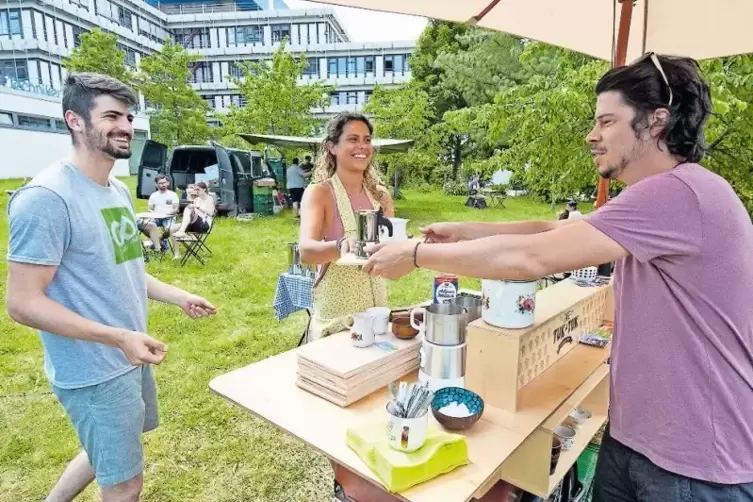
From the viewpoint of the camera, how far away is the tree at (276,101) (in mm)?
20547

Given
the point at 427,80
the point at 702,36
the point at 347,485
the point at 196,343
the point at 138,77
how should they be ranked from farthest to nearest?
the point at 138,77 → the point at 427,80 → the point at 196,343 → the point at 702,36 → the point at 347,485

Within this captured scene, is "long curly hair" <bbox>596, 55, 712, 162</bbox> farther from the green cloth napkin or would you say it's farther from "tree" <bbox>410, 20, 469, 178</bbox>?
"tree" <bbox>410, 20, 469, 178</bbox>

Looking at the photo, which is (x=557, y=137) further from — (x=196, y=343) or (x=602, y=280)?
(x=196, y=343)

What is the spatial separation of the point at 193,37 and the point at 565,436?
5972 cm

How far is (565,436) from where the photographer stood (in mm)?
2047

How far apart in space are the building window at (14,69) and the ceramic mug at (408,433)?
42.4 metres

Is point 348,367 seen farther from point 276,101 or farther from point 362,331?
point 276,101

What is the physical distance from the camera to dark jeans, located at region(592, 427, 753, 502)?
1304 millimetres

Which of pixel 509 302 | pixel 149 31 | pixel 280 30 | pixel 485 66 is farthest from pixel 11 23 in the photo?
pixel 509 302

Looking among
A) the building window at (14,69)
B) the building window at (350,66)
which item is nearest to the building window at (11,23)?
the building window at (14,69)

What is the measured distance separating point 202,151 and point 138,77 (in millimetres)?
12011

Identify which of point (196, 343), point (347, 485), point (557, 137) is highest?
point (557, 137)

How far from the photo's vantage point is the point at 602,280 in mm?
2664

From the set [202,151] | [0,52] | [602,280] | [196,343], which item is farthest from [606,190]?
[0,52]
